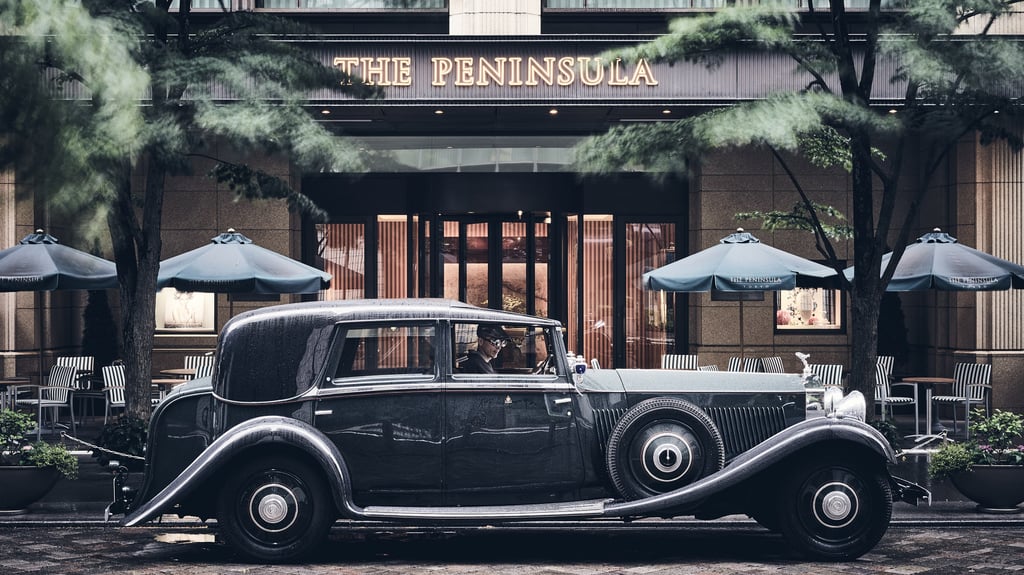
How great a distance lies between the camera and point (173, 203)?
59.3 ft

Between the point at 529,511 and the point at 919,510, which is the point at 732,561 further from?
the point at 919,510

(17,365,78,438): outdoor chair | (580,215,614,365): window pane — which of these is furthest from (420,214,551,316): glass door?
(17,365,78,438): outdoor chair

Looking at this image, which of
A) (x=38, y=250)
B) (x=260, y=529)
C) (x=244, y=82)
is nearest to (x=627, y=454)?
(x=260, y=529)

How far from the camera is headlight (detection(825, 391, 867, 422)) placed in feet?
27.1

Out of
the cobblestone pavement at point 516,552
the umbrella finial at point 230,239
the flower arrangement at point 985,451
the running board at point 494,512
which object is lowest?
the cobblestone pavement at point 516,552

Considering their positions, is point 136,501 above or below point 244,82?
below

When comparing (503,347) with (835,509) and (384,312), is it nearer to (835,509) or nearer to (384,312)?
(384,312)

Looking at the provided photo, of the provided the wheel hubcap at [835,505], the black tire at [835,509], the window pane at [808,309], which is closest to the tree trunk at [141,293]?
the black tire at [835,509]

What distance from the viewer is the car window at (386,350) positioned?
832cm

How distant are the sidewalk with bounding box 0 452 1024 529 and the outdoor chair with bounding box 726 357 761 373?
5054 mm

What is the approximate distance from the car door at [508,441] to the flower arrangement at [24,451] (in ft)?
12.9

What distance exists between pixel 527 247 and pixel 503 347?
1005cm

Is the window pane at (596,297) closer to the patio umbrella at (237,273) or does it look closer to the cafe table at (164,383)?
the patio umbrella at (237,273)

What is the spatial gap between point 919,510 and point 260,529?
5960mm
